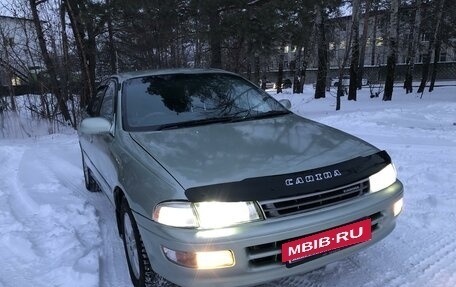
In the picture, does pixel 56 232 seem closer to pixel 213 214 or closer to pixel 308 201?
Result: pixel 213 214

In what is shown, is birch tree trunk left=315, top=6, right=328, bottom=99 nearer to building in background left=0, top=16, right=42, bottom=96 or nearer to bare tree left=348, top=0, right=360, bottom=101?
bare tree left=348, top=0, right=360, bottom=101

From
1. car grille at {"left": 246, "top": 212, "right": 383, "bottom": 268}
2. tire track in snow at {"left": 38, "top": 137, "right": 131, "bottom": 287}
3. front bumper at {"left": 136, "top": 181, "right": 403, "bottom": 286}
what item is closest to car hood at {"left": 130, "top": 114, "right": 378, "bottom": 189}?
front bumper at {"left": 136, "top": 181, "right": 403, "bottom": 286}

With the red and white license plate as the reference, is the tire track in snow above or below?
below

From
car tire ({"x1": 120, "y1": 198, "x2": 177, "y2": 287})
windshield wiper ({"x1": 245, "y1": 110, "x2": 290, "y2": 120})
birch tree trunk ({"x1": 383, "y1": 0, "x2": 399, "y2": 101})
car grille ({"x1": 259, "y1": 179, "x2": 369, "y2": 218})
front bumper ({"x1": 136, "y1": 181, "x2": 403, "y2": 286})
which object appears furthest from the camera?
birch tree trunk ({"x1": 383, "y1": 0, "x2": 399, "y2": 101})

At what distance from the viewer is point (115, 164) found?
3.41 m

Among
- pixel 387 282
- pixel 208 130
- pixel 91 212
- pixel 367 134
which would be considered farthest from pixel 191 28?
pixel 387 282

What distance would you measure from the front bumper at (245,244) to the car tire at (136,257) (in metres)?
0.25

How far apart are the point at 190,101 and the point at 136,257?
154 centimetres

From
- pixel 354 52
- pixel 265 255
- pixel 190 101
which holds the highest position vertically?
pixel 354 52

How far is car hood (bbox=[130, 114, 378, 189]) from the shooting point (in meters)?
2.61

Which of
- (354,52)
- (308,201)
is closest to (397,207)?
(308,201)

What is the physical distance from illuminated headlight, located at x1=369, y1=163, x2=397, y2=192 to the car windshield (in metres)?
1.24

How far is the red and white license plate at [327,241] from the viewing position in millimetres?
2457

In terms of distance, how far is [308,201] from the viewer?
2529mm
